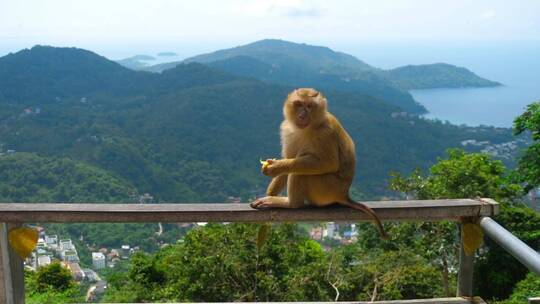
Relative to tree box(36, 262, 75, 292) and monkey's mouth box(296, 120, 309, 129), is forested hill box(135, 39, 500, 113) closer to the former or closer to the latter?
tree box(36, 262, 75, 292)

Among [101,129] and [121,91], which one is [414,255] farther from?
[121,91]

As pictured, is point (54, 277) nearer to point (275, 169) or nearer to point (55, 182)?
point (275, 169)

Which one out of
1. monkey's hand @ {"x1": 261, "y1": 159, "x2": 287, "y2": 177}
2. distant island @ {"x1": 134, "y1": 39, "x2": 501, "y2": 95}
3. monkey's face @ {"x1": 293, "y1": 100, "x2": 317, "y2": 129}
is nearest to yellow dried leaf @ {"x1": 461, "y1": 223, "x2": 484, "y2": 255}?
monkey's hand @ {"x1": 261, "y1": 159, "x2": 287, "y2": 177}

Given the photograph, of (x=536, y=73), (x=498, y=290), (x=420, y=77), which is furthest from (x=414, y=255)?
(x=536, y=73)

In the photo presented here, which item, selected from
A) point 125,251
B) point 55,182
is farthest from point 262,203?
point 55,182

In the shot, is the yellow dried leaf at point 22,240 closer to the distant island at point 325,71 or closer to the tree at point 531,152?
the tree at point 531,152

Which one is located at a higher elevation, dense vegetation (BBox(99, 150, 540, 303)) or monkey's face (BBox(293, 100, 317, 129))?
monkey's face (BBox(293, 100, 317, 129))
